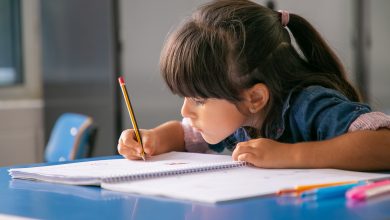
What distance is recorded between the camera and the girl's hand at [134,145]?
1.39 m

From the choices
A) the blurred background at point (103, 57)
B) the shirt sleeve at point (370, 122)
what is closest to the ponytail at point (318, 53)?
the shirt sleeve at point (370, 122)

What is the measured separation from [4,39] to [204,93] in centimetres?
266

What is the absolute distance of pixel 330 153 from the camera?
1.17 metres

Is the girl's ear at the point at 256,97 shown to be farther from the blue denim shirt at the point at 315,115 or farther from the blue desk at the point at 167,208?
the blue desk at the point at 167,208

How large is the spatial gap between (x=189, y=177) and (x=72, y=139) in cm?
113

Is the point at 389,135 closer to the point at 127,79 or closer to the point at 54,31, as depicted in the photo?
the point at 127,79

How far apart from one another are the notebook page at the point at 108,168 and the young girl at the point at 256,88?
5 centimetres

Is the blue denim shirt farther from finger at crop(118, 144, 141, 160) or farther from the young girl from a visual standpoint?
finger at crop(118, 144, 141, 160)

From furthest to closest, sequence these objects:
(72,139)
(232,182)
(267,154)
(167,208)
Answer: (72,139) < (267,154) < (232,182) < (167,208)

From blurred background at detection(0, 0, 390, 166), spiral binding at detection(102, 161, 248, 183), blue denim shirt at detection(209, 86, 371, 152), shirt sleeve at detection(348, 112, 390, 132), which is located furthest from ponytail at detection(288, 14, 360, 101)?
blurred background at detection(0, 0, 390, 166)

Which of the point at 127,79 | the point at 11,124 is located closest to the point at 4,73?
the point at 11,124

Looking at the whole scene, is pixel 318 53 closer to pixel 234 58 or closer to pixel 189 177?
pixel 234 58

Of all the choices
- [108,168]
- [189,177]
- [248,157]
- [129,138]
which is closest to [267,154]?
[248,157]

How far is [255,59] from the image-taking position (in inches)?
53.7
